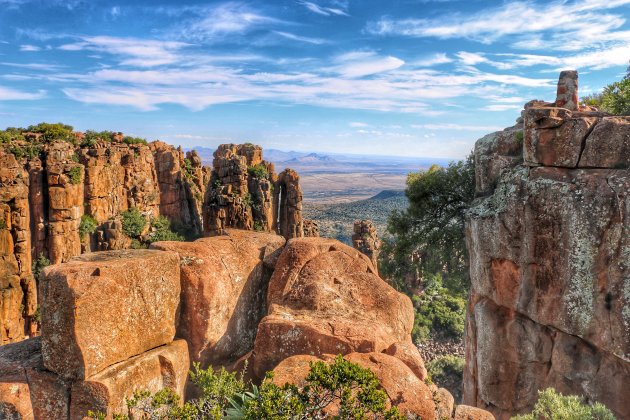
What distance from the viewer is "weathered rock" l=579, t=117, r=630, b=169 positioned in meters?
15.5

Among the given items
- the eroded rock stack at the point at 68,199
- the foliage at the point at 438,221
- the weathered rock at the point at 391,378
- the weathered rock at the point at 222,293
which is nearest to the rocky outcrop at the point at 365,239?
the eroded rock stack at the point at 68,199

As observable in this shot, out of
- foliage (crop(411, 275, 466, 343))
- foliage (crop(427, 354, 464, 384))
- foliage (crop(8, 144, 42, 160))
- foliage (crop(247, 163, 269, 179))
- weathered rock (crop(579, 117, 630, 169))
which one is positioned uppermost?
foliage (crop(8, 144, 42, 160))

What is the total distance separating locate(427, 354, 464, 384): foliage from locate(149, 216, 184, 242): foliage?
1367 inches

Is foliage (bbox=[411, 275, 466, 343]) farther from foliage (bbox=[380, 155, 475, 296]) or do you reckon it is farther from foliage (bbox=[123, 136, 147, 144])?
foliage (bbox=[123, 136, 147, 144])

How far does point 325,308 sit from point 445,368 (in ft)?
Result: 111

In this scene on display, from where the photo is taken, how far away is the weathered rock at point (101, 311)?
9586 mm

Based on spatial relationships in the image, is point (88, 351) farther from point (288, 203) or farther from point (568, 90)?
point (288, 203)

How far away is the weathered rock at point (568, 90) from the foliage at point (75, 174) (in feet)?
150

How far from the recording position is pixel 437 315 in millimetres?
58844

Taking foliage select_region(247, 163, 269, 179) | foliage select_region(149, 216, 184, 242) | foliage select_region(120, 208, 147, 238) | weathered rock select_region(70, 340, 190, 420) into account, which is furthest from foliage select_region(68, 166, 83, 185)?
weathered rock select_region(70, 340, 190, 420)

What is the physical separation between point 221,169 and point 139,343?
44195mm

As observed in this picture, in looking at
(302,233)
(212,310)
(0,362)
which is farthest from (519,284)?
(302,233)

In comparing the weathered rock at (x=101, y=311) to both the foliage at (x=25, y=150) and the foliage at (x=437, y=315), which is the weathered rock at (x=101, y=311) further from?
the foliage at (x=437, y=315)

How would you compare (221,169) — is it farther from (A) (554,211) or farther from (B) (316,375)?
(B) (316,375)
